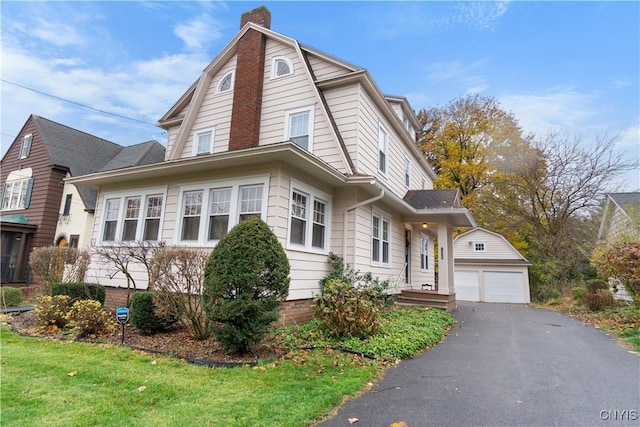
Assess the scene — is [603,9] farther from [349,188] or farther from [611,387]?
[611,387]

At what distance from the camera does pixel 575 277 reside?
62.3ft

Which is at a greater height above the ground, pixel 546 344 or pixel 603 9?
pixel 603 9

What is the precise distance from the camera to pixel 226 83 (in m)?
10.5

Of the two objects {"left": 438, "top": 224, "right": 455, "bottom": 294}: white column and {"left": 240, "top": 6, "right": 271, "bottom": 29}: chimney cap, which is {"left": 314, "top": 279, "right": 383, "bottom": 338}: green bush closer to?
{"left": 438, "top": 224, "right": 455, "bottom": 294}: white column

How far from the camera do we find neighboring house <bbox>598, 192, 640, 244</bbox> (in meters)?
12.5

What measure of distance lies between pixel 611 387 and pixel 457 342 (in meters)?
2.64

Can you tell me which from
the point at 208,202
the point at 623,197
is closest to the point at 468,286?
the point at 623,197

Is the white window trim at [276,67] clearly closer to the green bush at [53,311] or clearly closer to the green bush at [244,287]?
the green bush at [244,287]

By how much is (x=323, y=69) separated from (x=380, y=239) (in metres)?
5.39

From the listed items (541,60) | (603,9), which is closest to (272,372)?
(603,9)

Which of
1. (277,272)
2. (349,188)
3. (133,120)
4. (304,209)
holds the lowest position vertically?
(277,272)

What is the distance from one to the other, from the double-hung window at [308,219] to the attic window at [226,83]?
519 cm

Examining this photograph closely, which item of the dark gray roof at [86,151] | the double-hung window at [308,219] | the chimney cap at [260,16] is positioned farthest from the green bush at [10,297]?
the chimney cap at [260,16]

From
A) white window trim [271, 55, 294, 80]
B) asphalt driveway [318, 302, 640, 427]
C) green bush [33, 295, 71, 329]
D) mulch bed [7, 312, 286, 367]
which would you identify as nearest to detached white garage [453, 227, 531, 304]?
asphalt driveway [318, 302, 640, 427]
